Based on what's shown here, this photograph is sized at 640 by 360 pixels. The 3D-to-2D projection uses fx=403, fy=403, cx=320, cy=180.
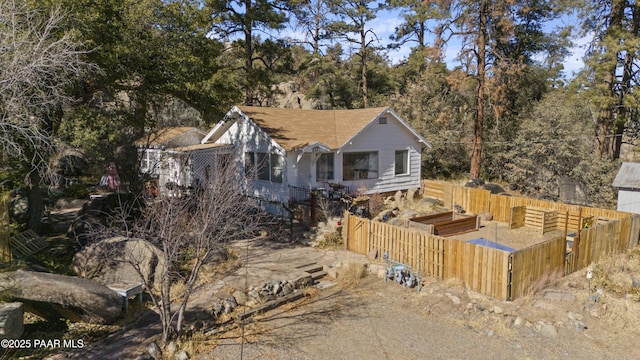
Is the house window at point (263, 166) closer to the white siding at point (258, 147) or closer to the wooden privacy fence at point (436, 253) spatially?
the white siding at point (258, 147)

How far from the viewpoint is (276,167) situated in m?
18.4

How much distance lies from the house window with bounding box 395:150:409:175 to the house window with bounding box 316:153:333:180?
445cm

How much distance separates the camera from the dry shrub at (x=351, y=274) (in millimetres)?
11594

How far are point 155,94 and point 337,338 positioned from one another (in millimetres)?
11306

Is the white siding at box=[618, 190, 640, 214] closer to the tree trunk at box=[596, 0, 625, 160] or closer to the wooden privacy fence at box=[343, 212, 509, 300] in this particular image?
the tree trunk at box=[596, 0, 625, 160]

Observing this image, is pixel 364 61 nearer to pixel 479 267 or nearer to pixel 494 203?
pixel 494 203

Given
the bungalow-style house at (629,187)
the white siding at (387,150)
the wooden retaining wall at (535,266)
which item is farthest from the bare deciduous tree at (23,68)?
the bungalow-style house at (629,187)

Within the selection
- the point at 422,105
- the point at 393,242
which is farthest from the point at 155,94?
the point at 422,105

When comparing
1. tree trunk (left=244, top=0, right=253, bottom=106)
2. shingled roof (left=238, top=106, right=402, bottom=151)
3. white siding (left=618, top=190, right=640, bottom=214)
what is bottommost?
white siding (left=618, top=190, right=640, bottom=214)

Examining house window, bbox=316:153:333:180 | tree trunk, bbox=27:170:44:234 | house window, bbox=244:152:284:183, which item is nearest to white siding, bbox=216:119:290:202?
house window, bbox=244:152:284:183

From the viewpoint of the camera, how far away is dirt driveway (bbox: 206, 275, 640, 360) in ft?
26.3

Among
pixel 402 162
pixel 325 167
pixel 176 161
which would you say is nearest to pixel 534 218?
pixel 402 162

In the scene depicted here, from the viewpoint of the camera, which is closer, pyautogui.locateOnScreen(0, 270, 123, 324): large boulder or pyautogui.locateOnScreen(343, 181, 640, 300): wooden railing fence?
→ pyautogui.locateOnScreen(0, 270, 123, 324): large boulder

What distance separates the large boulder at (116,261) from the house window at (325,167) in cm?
931
